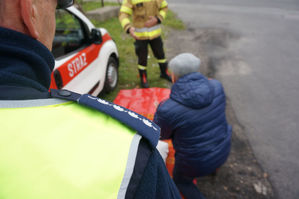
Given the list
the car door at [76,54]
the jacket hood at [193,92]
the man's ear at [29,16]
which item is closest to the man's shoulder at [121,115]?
the man's ear at [29,16]

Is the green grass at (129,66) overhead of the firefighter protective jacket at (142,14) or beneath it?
beneath

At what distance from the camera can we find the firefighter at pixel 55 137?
512 millimetres

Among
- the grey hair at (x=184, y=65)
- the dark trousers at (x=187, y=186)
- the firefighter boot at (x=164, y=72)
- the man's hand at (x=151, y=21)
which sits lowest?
the dark trousers at (x=187, y=186)

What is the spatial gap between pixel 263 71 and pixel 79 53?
399 centimetres

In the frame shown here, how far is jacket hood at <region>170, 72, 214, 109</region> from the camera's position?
6.01ft

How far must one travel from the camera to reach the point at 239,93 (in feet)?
13.9

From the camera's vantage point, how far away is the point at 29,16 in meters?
0.70

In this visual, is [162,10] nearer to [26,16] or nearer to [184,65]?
[184,65]

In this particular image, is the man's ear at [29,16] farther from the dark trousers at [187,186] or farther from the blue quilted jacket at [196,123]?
the dark trousers at [187,186]

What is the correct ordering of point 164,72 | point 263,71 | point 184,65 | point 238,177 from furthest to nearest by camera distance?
point 263,71 < point 164,72 < point 238,177 < point 184,65

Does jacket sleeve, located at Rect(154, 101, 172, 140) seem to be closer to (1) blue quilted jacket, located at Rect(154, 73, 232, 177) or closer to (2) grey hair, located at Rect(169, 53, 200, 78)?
(1) blue quilted jacket, located at Rect(154, 73, 232, 177)

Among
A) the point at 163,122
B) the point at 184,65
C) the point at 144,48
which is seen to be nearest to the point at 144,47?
the point at 144,48

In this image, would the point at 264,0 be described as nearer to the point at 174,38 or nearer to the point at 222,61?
the point at 174,38

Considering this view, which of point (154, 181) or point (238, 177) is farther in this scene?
point (238, 177)
